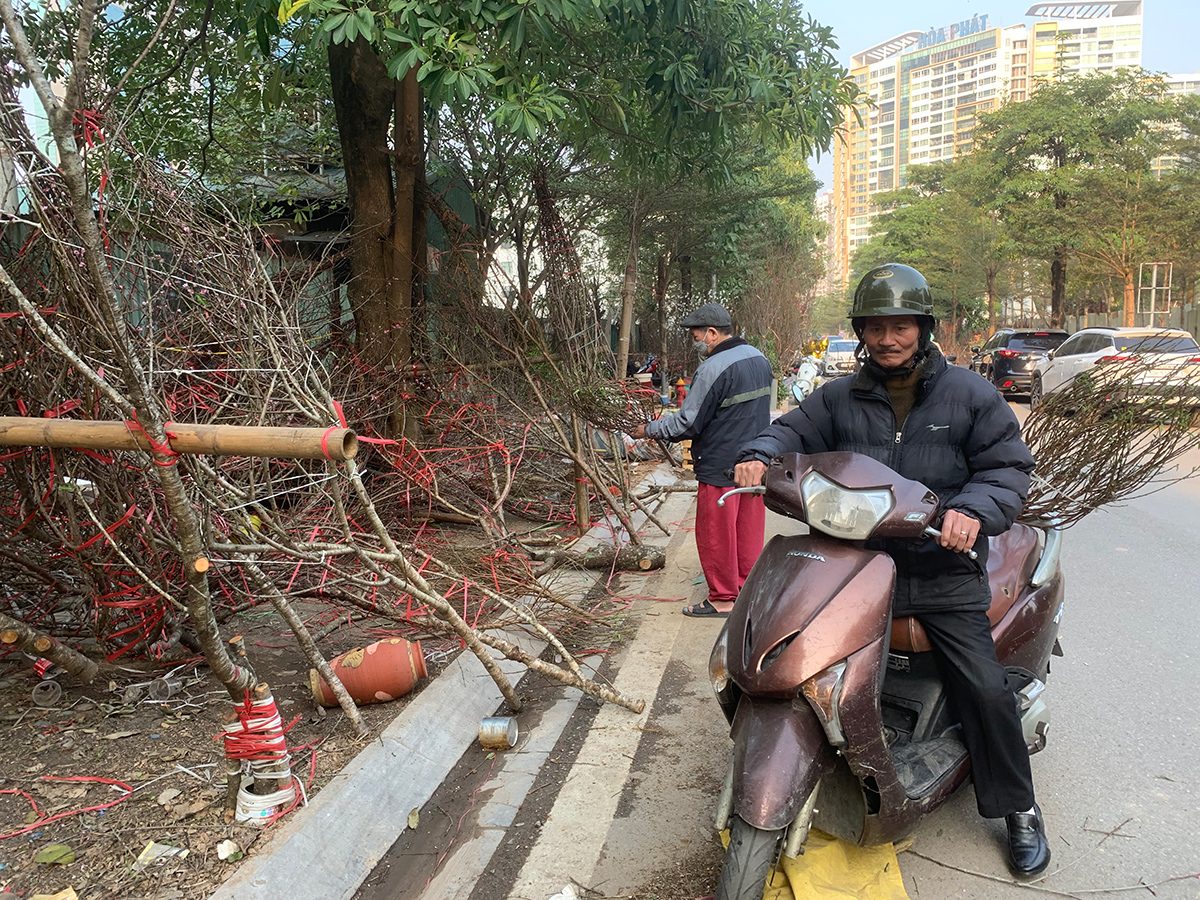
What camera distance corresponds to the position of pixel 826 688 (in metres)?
2.23

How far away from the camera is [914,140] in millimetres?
153375

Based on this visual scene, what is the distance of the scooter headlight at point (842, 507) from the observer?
2.35 m

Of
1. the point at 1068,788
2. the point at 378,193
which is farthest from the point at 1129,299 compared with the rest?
the point at 1068,788

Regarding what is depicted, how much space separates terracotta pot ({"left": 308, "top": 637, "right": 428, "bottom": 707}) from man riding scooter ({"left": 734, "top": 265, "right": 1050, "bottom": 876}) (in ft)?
6.14

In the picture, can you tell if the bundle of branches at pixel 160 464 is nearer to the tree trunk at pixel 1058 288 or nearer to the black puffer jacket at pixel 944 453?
the black puffer jacket at pixel 944 453

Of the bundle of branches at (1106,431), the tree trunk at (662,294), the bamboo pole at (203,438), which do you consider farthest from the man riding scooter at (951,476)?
the tree trunk at (662,294)

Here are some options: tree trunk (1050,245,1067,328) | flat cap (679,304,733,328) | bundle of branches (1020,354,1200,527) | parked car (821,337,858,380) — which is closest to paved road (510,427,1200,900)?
bundle of branches (1020,354,1200,527)

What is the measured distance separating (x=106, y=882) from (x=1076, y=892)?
2938 millimetres

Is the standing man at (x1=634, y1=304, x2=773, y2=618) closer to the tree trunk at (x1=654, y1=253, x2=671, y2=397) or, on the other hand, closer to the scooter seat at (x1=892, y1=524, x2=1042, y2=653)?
the scooter seat at (x1=892, y1=524, x2=1042, y2=653)

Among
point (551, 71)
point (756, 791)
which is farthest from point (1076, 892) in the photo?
point (551, 71)

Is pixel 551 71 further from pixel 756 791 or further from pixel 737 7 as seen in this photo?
pixel 756 791

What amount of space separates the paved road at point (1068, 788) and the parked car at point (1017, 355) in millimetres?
16365

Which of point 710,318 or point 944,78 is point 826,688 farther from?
point 944,78

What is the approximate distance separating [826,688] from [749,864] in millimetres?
488
